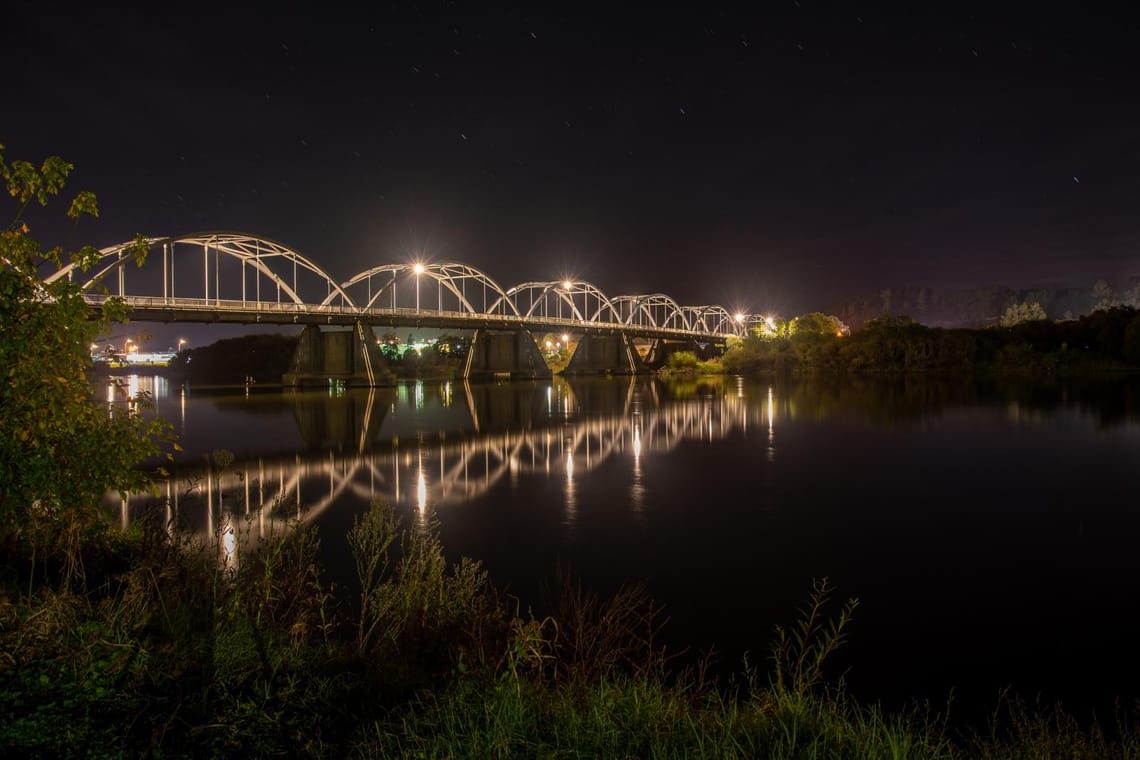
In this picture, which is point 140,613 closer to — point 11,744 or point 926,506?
point 11,744

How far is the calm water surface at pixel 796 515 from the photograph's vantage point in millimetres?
8648

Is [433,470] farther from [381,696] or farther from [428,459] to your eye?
[381,696]

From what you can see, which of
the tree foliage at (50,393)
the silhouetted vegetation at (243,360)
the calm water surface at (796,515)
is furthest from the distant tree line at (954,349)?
the tree foliage at (50,393)

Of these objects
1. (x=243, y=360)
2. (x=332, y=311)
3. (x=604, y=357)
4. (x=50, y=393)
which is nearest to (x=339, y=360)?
(x=332, y=311)

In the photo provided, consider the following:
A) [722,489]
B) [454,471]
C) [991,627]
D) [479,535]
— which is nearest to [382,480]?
[454,471]

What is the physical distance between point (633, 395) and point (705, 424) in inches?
948

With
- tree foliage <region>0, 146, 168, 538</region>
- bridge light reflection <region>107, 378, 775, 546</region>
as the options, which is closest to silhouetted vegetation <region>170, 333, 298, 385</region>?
bridge light reflection <region>107, 378, 775, 546</region>

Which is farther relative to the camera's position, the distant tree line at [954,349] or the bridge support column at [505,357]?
the bridge support column at [505,357]

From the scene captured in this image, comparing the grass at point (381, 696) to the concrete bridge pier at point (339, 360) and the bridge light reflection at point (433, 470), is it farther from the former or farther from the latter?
the concrete bridge pier at point (339, 360)

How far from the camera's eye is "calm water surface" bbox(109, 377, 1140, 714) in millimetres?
8648

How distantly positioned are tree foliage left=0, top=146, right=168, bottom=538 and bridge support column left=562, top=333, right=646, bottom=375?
102 m

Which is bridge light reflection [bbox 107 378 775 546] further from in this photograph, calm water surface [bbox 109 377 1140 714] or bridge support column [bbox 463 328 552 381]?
bridge support column [bbox 463 328 552 381]

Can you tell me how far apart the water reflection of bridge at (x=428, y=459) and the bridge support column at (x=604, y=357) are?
6100cm

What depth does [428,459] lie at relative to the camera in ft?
79.8
